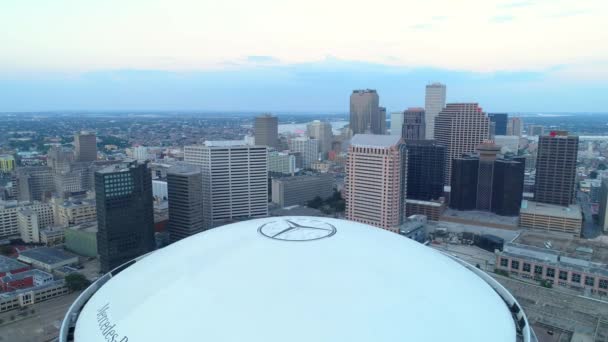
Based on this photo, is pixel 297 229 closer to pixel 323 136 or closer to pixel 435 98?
pixel 323 136

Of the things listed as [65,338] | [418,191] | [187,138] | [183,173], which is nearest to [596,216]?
[418,191]

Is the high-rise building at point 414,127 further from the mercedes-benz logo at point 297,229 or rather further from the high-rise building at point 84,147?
the mercedes-benz logo at point 297,229

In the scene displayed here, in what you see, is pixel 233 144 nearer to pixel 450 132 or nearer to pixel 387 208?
pixel 387 208

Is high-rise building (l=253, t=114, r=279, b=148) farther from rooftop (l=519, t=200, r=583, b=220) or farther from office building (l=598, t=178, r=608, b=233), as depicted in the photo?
office building (l=598, t=178, r=608, b=233)

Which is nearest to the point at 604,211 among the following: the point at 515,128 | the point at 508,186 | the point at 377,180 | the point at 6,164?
the point at 508,186

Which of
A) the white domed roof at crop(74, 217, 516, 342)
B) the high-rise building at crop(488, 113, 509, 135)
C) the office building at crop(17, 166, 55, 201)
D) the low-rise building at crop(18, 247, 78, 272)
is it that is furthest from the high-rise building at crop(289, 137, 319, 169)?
the white domed roof at crop(74, 217, 516, 342)

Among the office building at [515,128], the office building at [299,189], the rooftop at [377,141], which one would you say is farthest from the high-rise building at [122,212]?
the office building at [515,128]

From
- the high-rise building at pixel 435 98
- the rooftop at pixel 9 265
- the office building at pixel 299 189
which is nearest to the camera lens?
the rooftop at pixel 9 265
